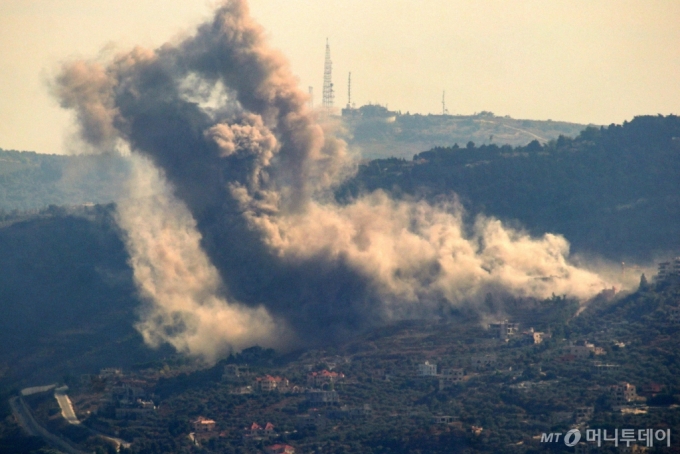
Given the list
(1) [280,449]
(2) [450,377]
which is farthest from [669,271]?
(1) [280,449]

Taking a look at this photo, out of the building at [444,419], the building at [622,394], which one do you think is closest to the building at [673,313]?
the building at [622,394]

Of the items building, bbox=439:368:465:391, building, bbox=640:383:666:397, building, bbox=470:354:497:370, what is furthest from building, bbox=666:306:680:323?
building, bbox=640:383:666:397

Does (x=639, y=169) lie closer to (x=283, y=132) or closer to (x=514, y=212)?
(x=514, y=212)

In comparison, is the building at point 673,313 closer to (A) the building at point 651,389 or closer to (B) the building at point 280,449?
(A) the building at point 651,389

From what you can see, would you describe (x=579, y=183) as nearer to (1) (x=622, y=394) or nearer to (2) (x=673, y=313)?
(2) (x=673, y=313)

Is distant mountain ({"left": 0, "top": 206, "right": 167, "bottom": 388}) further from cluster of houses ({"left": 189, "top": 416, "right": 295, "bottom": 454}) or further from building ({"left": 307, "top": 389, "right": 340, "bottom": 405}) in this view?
cluster of houses ({"left": 189, "top": 416, "right": 295, "bottom": 454})

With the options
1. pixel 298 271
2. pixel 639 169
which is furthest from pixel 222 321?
pixel 639 169
